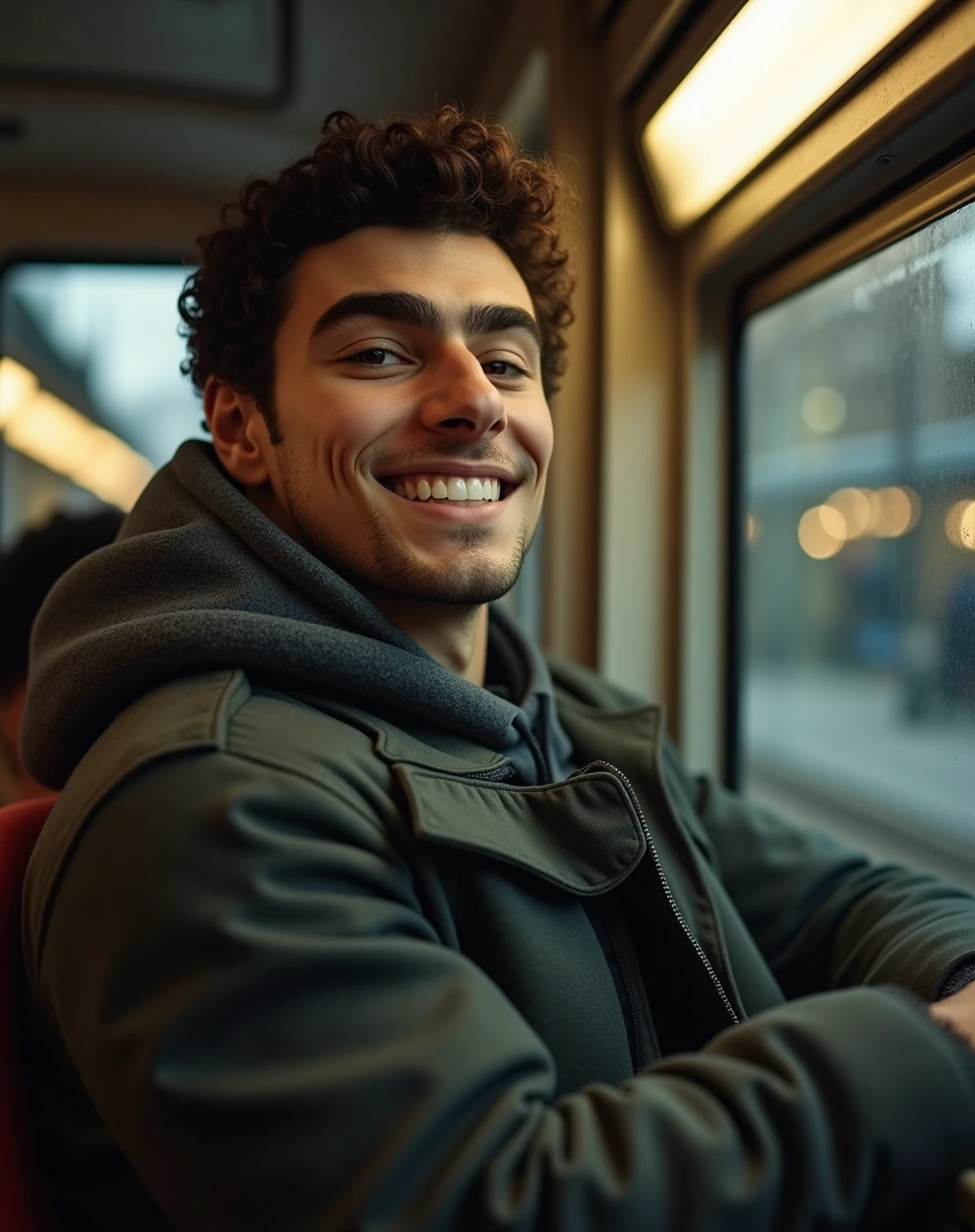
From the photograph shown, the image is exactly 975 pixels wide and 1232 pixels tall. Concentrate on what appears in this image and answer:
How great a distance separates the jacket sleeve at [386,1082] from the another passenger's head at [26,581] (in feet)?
3.90

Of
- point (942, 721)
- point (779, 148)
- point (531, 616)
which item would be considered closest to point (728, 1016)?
point (942, 721)

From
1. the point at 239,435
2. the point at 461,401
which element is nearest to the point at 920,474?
the point at 461,401

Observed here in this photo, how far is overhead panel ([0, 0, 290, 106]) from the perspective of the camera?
2.42m

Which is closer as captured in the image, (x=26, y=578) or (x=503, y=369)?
(x=503, y=369)

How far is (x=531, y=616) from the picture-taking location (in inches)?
111

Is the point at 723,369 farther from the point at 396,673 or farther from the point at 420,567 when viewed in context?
the point at 396,673

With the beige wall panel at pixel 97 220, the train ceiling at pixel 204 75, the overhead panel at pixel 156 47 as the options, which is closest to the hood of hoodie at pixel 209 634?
the train ceiling at pixel 204 75

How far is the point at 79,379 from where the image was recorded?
3.84 metres

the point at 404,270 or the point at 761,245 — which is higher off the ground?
the point at 761,245

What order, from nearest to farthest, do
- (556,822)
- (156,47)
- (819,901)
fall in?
(556,822), (819,901), (156,47)

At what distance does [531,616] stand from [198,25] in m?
1.55

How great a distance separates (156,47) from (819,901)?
2323 mm

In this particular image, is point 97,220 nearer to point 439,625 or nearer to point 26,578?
point 26,578

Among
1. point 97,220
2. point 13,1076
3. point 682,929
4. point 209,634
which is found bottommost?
point 13,1076
